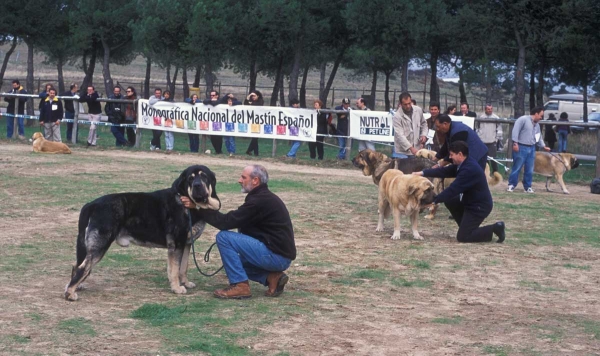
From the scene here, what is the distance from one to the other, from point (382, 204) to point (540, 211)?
402 centimetres

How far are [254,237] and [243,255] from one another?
0.20m

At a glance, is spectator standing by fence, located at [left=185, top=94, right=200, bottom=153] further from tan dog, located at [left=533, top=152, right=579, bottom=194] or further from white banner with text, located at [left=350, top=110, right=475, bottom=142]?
tan dog, located at [left=533, top=152, right=579, bottom=194]

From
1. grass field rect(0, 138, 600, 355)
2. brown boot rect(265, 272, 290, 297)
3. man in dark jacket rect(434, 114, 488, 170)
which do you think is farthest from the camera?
man in dark jacket rect(434, 114, 488, 170)

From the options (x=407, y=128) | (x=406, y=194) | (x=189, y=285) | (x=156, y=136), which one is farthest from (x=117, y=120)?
(x=189, y=285)

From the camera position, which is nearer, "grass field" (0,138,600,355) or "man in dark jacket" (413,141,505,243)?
"grass field" (0,138,600,355)

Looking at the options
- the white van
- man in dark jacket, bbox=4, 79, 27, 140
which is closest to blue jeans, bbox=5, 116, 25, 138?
man in dark jacket, bbox=4, 79, 27, 140

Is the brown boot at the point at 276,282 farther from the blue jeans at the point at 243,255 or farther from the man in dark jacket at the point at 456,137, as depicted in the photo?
the man in dark jacket at the point at 456,137

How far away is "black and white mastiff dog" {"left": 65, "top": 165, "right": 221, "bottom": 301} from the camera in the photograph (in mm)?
7934

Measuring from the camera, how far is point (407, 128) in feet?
48.3

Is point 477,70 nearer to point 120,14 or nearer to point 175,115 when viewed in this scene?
point 120,14

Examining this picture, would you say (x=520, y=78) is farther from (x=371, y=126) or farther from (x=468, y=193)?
(x=468, y=193)

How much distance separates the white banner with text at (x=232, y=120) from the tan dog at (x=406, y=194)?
11.9 metres

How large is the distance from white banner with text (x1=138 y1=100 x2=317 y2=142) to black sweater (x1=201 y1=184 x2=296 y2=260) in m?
15.7

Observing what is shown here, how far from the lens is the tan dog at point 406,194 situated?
11391mm
